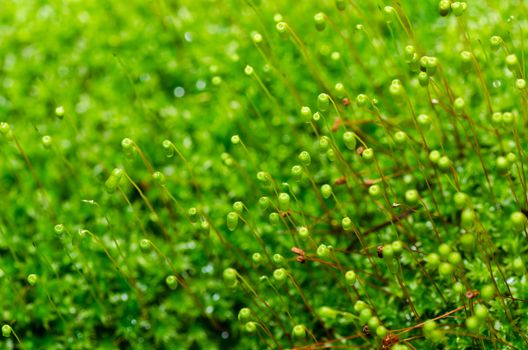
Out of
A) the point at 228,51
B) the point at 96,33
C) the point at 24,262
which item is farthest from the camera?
the point at 96,33

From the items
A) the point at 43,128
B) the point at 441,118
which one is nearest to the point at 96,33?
the point at 43,128

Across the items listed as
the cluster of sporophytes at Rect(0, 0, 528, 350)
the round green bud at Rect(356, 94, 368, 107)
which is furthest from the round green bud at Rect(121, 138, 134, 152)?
the round green bud at Rect(356, 94, 368, 107)

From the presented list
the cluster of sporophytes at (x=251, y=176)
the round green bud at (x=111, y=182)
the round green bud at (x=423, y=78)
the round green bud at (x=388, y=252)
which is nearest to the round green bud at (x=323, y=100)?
the cluster of sporophytes at (x=251, y=176)

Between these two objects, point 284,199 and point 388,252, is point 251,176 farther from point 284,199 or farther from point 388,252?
point 388,252

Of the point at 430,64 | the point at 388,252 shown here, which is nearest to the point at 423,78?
the point at 430,64


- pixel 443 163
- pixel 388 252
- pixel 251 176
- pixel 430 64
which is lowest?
pixel 251 176

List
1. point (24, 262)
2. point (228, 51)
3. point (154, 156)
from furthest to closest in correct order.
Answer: point (228, 51) < point (154, 156) < point (24, 262)

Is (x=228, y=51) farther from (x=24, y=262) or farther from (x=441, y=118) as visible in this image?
(x=24, y=262)

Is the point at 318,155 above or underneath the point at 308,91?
underneath
